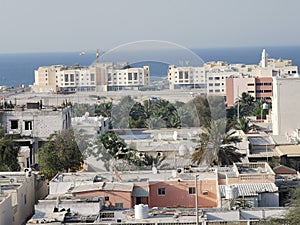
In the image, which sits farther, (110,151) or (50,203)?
(110,151)

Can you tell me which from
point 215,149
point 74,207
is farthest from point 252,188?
point 215,149

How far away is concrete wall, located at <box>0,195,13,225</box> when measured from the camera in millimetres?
14898

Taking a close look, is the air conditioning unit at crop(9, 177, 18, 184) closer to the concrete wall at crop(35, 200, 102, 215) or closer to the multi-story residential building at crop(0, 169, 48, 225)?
the multi-story residential building at crop(0, 169, 48, 225)

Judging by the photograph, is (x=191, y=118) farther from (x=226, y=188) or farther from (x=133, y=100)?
(x=226, y=188)

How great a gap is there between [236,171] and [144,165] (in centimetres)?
462

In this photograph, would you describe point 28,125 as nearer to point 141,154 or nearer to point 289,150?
point 141,154

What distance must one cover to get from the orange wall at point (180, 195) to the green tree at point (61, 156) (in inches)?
202

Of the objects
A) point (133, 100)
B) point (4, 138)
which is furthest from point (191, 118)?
point (4, 138)

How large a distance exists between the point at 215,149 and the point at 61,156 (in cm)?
422

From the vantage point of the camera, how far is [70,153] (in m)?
23.7

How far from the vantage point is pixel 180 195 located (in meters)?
17.4

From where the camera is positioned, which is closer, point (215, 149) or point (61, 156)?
point (61, 156)

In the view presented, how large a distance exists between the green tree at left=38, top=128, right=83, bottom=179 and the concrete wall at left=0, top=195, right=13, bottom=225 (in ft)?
Result: 20.3

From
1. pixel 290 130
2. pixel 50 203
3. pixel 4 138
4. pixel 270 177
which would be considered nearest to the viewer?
pixel 50 203
